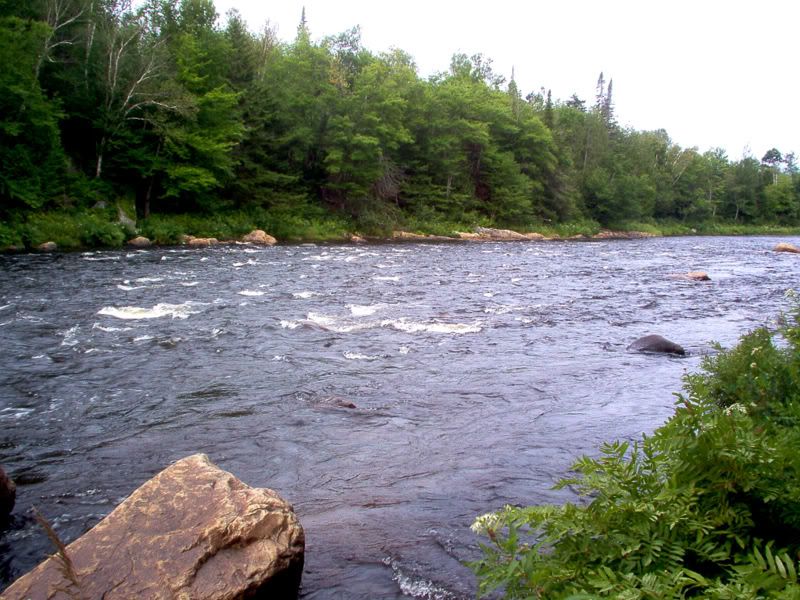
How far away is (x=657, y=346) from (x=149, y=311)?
10376 mm

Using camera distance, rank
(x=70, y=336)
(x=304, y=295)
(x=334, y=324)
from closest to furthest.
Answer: (x=70, y=336), (x=334, y=324), (x=304, y=295)

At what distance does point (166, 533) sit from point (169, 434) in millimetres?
3023

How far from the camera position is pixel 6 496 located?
4688 millimetres

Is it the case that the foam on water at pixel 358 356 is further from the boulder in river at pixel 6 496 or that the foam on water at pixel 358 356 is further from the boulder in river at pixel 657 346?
the boulder in river at pixel 6 496

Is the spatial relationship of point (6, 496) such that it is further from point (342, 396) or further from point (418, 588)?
point (342, 396)

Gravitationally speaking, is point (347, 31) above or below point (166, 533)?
above

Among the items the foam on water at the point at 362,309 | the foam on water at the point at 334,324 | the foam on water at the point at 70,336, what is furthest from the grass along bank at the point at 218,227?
the foam on water at the point at 334,324

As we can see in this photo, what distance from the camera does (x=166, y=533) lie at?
142 inches

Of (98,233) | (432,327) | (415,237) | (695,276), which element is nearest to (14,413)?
(432,327)

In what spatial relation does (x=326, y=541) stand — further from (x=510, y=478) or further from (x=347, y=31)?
(x=347, y=31)

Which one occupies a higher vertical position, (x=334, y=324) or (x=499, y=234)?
(x=499, y=234)

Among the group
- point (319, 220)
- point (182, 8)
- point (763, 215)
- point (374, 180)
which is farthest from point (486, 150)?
point (763, 215)

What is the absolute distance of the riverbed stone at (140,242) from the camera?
28756 mm

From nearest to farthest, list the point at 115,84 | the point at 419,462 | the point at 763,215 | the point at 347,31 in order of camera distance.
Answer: the point at 419,462 < the point at 115,84 < the point at 347,31 < the point at 763,215
